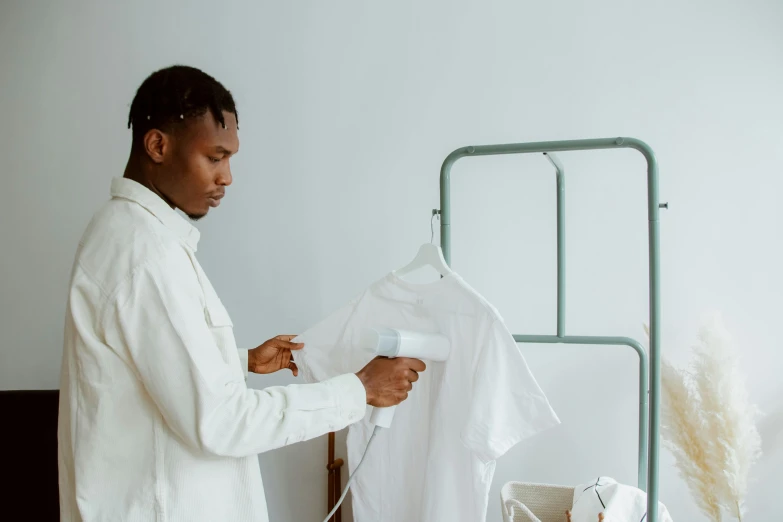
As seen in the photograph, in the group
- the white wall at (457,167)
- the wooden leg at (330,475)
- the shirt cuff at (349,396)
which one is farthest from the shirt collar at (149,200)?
the wooden leg at (330,475)

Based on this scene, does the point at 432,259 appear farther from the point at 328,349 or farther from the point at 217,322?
the point at 217,322

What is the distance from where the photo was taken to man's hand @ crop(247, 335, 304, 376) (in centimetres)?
149

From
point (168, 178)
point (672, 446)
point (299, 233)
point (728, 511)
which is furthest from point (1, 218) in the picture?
point (728, 511)

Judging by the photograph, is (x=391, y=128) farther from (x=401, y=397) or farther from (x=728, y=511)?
(x=728, y=511)

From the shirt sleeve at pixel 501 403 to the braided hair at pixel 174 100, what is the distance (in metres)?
0.64

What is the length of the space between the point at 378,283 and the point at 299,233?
730 millimetres

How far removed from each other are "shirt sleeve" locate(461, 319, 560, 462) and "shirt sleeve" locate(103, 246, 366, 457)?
1.21ft

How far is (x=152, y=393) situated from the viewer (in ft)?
3.22

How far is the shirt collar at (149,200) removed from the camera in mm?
1065

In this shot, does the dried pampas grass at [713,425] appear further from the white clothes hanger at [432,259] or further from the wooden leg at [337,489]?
the wooden leg at [337,489]

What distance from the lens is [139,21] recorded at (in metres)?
2.26

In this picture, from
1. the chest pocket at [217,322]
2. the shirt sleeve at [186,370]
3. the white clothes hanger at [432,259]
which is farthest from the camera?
the white clothes hanger at [432,259]

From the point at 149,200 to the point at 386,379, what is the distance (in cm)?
50

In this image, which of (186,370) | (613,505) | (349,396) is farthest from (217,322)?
(613,505)
